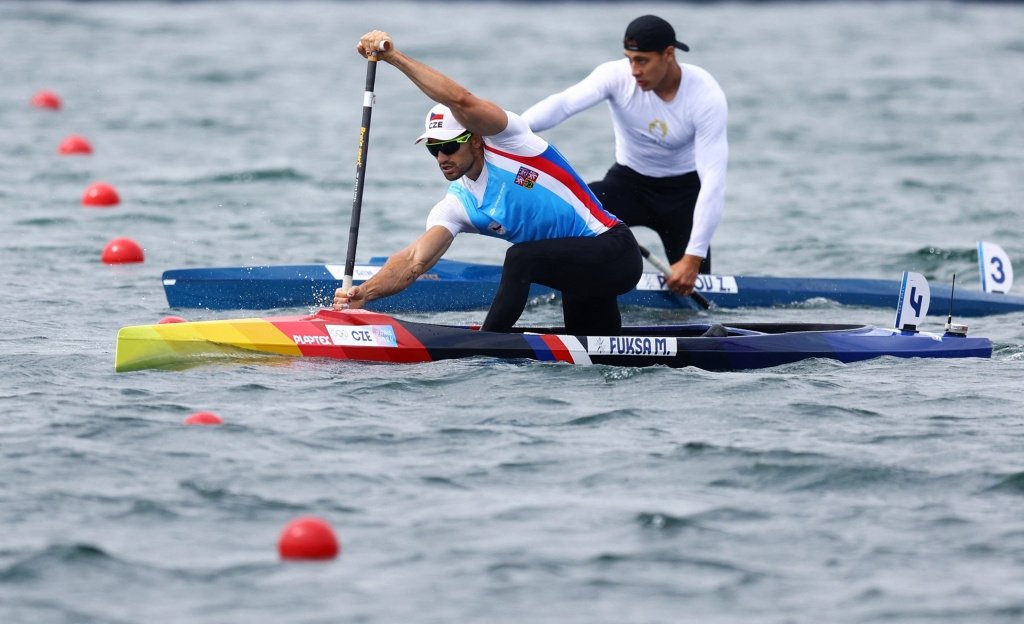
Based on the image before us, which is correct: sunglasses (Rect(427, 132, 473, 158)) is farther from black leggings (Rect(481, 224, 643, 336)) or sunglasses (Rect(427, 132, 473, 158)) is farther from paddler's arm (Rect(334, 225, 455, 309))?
black leggings (Rect(481, 224, 643, 336))

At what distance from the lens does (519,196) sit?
7664mm

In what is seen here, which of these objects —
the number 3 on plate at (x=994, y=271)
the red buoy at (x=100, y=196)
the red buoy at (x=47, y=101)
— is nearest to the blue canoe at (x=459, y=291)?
the number 3 on plate at (x=994, y=271)

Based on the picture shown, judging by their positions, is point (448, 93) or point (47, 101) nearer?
point (448, 93)

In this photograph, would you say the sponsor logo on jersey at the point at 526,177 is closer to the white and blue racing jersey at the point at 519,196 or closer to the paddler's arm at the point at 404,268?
the white and blue racing jersey at the point at 519,196

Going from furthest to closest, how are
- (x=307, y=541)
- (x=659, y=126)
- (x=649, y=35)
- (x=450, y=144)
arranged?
(x=659, y=126)
(x=649, y=35)
(x=450, y=144)
(x=307, y=541)

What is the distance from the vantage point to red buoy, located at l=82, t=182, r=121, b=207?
14.4m

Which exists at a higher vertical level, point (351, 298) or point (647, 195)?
point (647, 195)

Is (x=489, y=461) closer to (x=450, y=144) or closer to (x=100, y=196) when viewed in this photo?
(x=450, y=144)

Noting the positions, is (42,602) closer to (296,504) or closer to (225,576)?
(225,576)

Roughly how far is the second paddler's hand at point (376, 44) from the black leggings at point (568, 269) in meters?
1.13

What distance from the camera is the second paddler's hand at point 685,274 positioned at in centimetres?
953

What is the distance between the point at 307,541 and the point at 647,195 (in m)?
5.13

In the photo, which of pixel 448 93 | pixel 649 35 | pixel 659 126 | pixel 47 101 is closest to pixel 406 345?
pixel 448 93

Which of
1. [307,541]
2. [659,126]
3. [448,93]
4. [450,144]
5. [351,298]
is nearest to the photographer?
[307,541]
